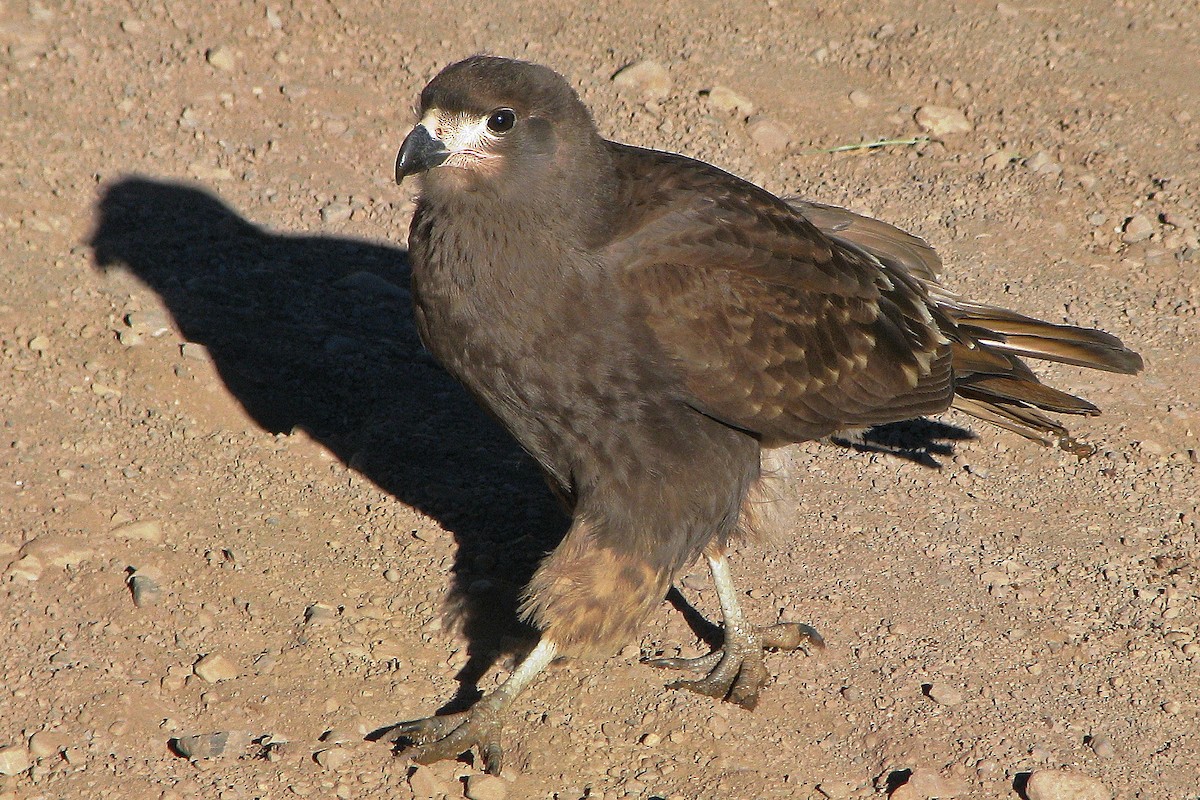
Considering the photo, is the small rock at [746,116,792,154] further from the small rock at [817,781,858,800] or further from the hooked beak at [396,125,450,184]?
the small rock at [817,781,858,800]

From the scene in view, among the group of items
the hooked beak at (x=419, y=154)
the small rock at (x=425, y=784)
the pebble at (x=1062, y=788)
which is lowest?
the pebble at (x=1062, y=788)

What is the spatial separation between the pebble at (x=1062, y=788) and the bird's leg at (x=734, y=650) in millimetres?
937

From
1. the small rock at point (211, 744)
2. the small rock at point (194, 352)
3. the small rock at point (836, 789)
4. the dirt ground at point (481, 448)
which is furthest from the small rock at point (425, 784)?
the small rock at point (194, 352)

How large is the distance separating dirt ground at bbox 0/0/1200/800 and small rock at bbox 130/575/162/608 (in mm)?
60

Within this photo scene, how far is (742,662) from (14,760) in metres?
2.47

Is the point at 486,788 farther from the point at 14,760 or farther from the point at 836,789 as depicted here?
the point at 14,760

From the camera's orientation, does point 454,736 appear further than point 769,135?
No

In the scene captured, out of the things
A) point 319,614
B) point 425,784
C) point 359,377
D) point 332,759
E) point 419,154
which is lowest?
point 425,784

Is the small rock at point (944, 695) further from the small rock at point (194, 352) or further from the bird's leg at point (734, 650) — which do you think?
the small rock at point (194, 352)

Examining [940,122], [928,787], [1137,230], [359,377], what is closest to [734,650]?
[928,787]

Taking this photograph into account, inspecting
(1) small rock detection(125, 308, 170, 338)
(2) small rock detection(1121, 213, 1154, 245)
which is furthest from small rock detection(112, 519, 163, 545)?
(2) small rock detection(1121, 213, 1154, 245)

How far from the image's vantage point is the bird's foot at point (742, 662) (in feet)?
16.0

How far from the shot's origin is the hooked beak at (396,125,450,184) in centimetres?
430

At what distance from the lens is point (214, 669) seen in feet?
15.3
